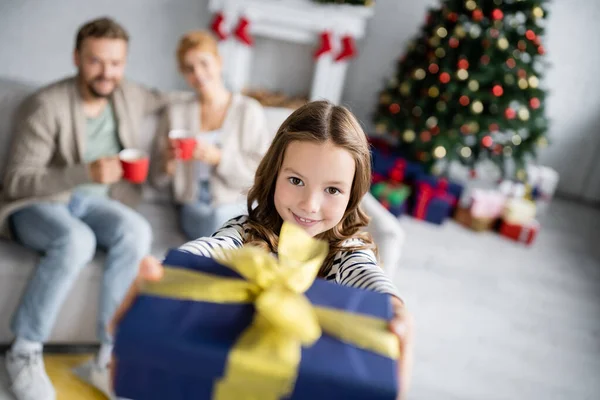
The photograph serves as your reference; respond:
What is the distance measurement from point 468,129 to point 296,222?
2.77 m

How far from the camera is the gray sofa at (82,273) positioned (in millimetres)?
1577

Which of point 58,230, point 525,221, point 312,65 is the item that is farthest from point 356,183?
point 312,65

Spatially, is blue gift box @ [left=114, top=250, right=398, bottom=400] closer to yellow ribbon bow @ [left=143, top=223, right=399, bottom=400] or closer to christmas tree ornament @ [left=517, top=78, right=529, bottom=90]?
yellow ribbon bow @ [left=143, top=223, right=399, bottom=400]

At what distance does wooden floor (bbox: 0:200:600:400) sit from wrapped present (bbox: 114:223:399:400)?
4.40 feet

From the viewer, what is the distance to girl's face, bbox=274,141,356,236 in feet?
2.68

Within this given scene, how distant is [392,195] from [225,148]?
5.33ft

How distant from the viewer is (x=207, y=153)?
69.5 inches

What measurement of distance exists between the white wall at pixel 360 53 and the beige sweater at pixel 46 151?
Result: 227cm

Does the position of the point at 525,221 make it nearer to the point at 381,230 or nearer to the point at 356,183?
the point at 381,230

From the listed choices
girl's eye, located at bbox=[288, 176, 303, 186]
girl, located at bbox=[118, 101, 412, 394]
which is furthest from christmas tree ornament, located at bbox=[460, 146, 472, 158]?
girl's eye, located at bbox=[288, 176, 303, 186]

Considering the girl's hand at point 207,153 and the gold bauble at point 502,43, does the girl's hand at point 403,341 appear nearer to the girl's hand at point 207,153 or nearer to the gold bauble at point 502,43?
the girl's hand at point 207,153

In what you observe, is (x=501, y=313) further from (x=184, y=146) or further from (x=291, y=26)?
(x=291, y=26)

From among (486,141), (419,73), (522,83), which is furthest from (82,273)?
(522,83)

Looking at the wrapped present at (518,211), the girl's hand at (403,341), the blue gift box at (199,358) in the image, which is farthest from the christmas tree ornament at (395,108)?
the blue gift box at (199,358)
